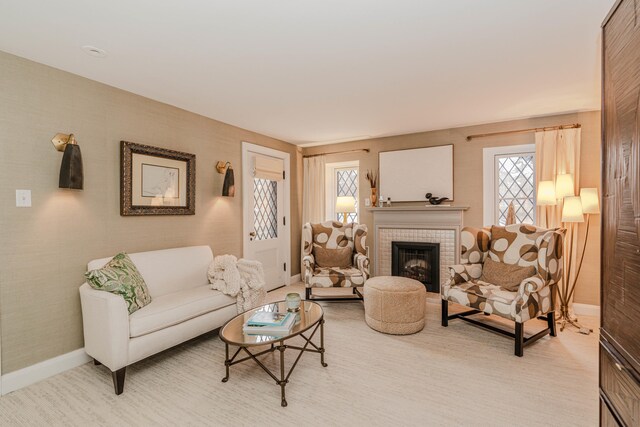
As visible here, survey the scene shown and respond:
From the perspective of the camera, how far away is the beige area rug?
1.80 meters

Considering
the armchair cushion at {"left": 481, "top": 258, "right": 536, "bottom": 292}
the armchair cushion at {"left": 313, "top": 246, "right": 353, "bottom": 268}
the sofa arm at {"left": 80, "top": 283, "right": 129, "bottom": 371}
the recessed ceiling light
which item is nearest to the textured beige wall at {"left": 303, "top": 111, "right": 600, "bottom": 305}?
the armchair cushion at {"left": 313, "top": 246, "right": 353, "bottom": 268}

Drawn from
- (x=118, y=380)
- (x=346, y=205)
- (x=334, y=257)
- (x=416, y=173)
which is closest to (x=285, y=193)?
(x=346, y=205)

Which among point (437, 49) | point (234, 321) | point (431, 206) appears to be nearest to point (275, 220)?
point (431, 206)

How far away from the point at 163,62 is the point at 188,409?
95.2 inches

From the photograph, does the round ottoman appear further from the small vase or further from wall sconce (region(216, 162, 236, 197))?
wall sconce (region(216, 162, 236, 197))

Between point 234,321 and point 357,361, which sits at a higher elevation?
point 234,321

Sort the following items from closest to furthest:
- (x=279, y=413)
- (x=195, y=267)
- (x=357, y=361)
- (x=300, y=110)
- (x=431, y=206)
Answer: (x=279, y=413) → (x=357, y=361) → (x=195, y=267) → (x=300, y=110) → (x=431, y=206)

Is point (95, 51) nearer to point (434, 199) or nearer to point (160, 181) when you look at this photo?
point (160, 181)

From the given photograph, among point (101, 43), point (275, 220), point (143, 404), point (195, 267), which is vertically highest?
point (101, 43)

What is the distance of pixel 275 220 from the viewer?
4.83 m

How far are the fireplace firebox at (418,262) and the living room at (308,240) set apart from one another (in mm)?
104

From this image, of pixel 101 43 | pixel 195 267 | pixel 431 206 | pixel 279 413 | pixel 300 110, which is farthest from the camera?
pixel 431 206

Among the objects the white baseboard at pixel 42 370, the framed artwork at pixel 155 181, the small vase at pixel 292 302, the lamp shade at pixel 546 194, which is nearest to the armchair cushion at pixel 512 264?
the lamp shade at pixel 546 194

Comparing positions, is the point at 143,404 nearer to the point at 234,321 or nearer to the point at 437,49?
the point at 234,321
